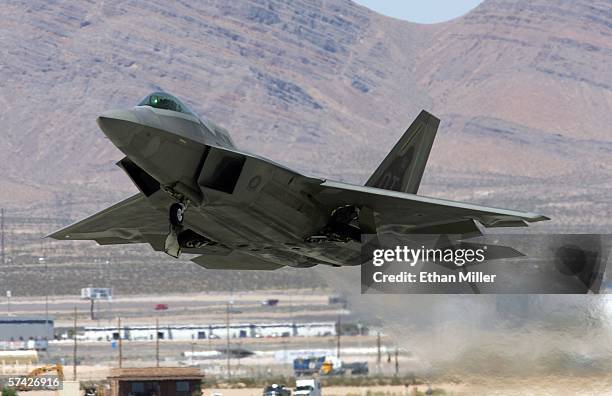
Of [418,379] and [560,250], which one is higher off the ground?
[560,250]

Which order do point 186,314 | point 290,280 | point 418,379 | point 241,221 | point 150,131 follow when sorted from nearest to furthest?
point 150,131
point 241,221
point 418,379
point 290,280
point 186,314

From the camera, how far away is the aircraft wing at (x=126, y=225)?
28094 millimetres

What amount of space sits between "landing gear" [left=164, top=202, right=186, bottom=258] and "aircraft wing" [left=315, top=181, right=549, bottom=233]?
8.25ft

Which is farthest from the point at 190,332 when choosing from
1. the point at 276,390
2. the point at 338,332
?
the point at 338,332

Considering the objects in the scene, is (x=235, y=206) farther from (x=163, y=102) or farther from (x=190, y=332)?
(x=190, y=332)

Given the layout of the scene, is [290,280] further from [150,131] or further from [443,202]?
[150,131]

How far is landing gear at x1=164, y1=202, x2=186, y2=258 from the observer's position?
2514 centimetres

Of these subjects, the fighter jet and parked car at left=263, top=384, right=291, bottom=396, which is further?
parked car at left=263, top=384, right=291, bottom=396

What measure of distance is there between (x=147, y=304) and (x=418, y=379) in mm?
70713

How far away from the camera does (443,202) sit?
2612 cm

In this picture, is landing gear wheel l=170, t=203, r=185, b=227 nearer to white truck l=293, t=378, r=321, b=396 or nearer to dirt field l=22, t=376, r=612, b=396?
dirt field l=22, t=376, r=612, b=396

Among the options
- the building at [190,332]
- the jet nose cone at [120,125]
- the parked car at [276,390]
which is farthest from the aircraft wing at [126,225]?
the building at [190,332]

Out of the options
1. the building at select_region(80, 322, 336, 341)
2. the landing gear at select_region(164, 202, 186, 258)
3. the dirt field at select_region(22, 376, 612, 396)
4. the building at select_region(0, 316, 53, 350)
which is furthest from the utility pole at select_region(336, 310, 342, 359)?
the building at select_region(0, 316, 53, 350)

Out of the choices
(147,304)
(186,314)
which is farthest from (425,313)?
(147,304)
